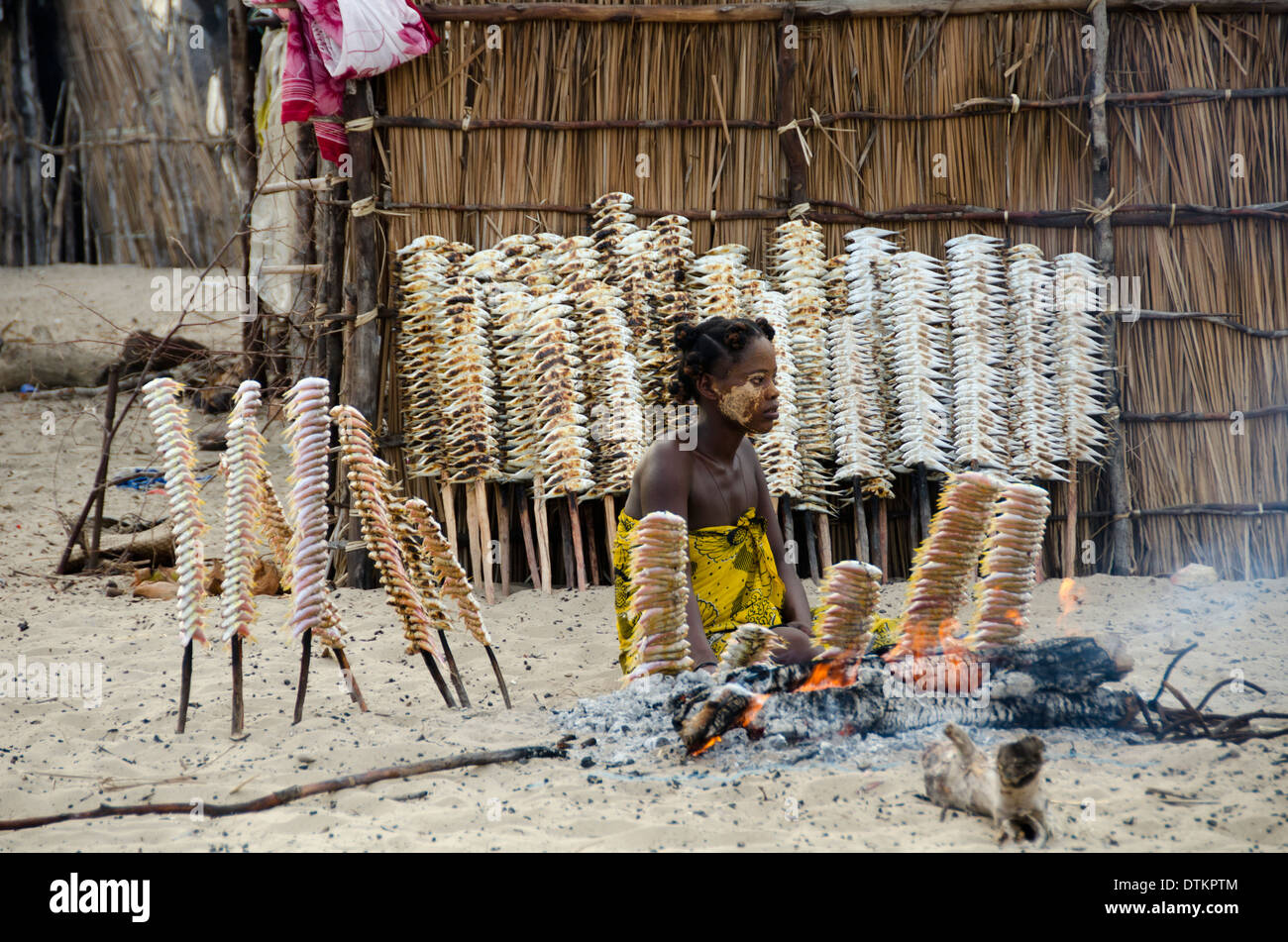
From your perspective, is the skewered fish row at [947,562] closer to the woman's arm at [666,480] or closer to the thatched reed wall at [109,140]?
the woman's arm at [666,480]

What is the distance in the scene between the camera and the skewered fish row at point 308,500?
320 centimetres

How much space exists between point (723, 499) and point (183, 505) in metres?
1.83

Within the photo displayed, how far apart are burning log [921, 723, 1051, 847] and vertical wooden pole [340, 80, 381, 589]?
3563 mm

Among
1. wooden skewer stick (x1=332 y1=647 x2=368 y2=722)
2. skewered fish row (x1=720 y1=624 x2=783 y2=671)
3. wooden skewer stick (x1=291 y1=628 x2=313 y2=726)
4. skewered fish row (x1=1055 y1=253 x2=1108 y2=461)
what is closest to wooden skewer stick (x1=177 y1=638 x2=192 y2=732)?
wooden skewer stick (x1=291 y1=628 x2=313 y2=726)

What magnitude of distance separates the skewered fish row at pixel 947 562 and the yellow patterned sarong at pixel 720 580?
0.68 meters

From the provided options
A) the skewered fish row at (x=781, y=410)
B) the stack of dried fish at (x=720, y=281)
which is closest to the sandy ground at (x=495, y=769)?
the skewered fish row at (x=781, y=410)

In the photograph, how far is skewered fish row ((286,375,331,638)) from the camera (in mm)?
3201

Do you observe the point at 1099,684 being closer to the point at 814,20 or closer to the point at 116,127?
the point at 814,20

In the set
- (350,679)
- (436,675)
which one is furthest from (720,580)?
(350,679)

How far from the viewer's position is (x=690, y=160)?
5.69 m

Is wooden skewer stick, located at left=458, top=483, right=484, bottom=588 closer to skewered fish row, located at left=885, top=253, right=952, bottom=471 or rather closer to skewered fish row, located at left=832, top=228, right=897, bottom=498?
skewered fish row, located at left=832, top=228, right=897, bottom=498

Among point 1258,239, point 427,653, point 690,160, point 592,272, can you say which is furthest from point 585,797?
point 1258,239

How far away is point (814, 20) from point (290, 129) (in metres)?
3.03

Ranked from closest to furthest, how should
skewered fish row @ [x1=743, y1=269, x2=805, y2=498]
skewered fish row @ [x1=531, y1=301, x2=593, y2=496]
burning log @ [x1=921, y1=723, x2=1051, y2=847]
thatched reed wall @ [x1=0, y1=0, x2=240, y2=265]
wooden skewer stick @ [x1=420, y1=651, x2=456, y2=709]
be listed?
burning log @ [x1=921, y1=723, x2=1051, y2=847]
wooden skewer stick @ [x1=420, y1=651, x2=456, y2=709]
skewered fish row @ [x1=531, y1=301, x2=593, y2=496]
skewered fish row @ [x1=743, y1=269, x2=805, y2=498]
thatched reed wall @ [x1=0, y1=0, x2=240, y2=265]
